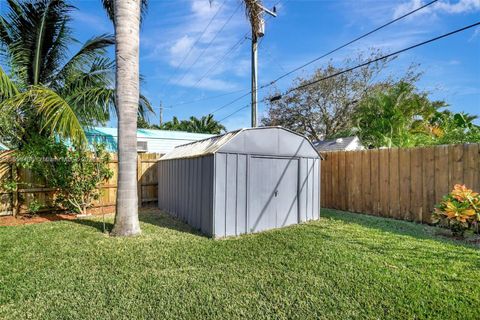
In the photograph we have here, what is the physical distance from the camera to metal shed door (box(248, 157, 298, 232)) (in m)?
5.63

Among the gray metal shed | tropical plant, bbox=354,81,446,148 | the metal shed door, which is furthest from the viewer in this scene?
tropical plant, bbox=354,81,446,148

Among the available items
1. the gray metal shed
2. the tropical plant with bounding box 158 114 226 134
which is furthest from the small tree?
the tropical plant with bounding box 158 114 226 134

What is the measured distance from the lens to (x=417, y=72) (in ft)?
60.2

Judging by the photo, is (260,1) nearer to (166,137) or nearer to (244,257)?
(166,137)

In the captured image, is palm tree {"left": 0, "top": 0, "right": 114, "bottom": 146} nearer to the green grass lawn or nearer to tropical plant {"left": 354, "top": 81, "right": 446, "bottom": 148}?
the green grass lawn

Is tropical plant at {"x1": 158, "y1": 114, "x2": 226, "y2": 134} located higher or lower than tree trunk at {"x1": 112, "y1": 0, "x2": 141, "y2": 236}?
higher

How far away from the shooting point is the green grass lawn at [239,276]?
2.64m

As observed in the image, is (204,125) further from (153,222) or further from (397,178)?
(397,178)

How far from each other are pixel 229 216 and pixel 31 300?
3144 millimetres

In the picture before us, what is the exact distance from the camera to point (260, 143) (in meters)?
5.78

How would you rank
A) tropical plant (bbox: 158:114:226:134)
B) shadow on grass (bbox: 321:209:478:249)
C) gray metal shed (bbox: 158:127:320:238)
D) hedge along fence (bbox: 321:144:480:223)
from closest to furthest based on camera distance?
shadow on grass (bbox: 321:209:478:249), gray metal shed (bbox: 158:127:320:238), hedge along fence (bbox: 321:144:480:223), tropical plant (bbox: 158:114:226:134)

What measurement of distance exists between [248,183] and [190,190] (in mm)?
1431

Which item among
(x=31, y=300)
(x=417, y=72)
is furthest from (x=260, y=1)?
(x=417, y=72)

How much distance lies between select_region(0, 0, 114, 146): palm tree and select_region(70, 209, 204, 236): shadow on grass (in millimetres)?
2360
